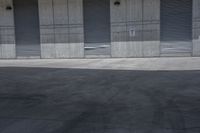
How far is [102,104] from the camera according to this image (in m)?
6.68

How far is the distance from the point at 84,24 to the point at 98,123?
1493cm

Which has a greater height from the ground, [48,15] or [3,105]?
[48,15]

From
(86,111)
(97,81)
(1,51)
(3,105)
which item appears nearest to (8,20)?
(1,51)

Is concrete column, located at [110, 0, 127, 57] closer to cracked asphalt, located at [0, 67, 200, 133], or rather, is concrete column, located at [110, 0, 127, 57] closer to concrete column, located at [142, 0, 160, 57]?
concrete column, located at [142, 0, 160, 57]

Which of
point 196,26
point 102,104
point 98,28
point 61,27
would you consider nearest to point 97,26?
point 98,28

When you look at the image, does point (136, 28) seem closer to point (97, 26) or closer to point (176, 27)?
point (176, 27)

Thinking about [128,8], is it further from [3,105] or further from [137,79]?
[3,105]

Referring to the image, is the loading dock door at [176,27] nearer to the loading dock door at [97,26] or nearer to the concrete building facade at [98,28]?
the concrete building facade at [98,28]

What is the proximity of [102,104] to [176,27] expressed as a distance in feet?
43.2

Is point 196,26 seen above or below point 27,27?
below

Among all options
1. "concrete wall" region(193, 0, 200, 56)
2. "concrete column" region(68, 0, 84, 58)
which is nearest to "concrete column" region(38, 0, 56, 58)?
Answer: "concrete column" region(68, 0, 84, 58)

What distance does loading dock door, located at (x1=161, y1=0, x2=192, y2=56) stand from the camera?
59.9 ft

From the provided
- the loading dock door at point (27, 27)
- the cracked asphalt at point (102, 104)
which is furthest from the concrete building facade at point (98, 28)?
the cracked asphalt at point (102, 104)

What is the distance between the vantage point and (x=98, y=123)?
5.25m
